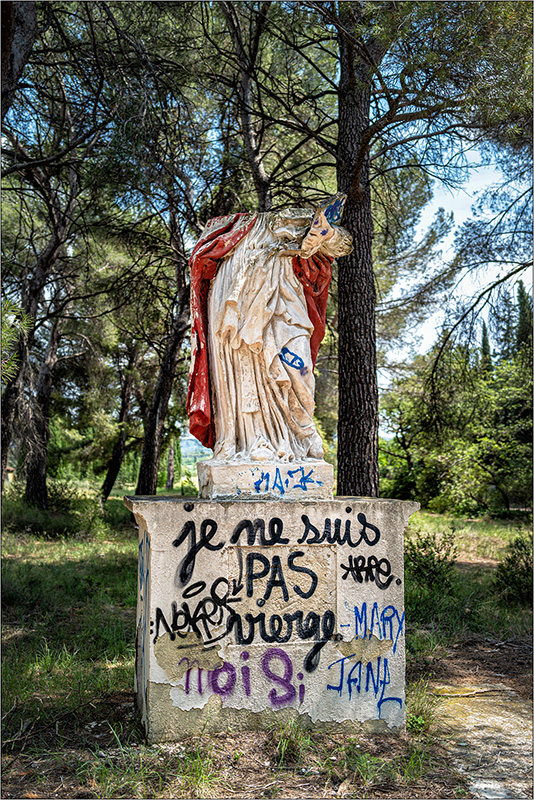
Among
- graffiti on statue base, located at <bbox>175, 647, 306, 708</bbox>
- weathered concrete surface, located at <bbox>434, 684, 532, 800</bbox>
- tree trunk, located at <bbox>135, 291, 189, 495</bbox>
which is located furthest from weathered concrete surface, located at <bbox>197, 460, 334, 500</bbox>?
tree trunk, located at <bbox>135, 291, 189, 495</bbox>

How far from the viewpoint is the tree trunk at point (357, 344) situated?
6340 millimetres

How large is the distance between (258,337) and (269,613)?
150 centimetres

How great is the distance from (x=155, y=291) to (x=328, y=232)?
7334mm

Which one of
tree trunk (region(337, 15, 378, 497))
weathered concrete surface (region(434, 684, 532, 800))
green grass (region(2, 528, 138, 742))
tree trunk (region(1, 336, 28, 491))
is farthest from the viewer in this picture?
tree trunk (region(1, 336, 28, 491))

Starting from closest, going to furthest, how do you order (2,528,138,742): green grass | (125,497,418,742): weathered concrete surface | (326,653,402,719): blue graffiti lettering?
(125,497,418,742): weathered concrete surface → (326,653,402,719): blue graffiti lettering → (2,528,138,742): green grass

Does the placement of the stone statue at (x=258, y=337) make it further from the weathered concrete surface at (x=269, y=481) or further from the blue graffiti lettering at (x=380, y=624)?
the blue graffiti lettering at (x=380, y=624)

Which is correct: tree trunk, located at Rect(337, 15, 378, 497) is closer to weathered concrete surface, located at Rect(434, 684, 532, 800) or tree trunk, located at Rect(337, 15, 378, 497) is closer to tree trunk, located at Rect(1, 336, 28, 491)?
weathered concrete surface, located at Rect(434, 684, 532, 800)

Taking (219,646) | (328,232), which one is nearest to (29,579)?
(219,646)

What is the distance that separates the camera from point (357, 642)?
11.5ft

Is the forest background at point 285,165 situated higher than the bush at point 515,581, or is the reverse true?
the forest background at point 285,165

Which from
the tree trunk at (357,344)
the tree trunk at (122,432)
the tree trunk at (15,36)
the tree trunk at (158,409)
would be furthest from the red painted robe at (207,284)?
the tree trunk at (122,432)

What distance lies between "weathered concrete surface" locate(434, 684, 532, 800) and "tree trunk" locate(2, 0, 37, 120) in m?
5.35

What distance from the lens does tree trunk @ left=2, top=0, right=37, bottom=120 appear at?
470 centimetres

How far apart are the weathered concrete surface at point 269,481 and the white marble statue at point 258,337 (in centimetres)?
8
